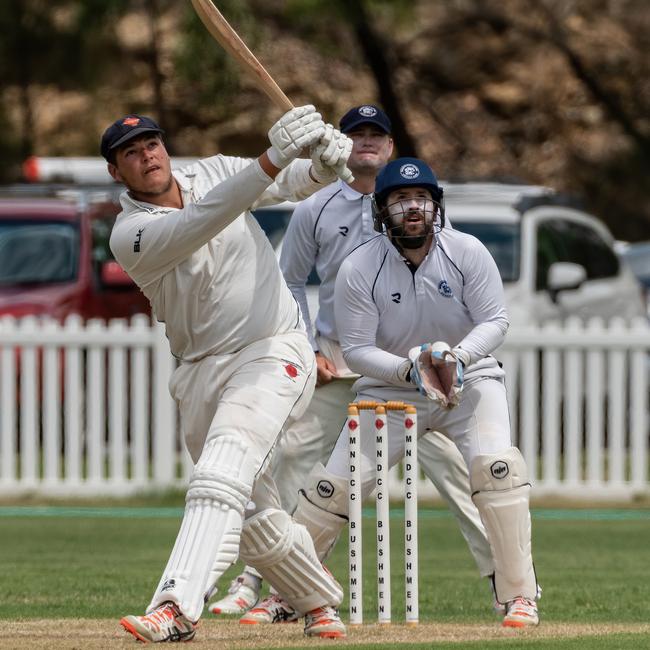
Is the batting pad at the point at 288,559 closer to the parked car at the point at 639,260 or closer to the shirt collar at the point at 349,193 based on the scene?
the shirt collar at the point at 349,193

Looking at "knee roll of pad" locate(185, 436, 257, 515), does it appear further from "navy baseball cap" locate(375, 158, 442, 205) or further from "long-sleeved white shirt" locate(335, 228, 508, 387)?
"navy baseball cap" locate(375, 158, 442, 205)

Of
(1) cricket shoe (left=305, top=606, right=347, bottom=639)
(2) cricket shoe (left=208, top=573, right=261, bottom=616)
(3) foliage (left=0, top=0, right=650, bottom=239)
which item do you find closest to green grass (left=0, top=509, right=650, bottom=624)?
(2) cricket shoe (left=208, top=573, right=261, bottom=616)

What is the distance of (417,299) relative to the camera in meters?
7.12

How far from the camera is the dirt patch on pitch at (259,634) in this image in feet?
20.7

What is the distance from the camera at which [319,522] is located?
7.15 meters

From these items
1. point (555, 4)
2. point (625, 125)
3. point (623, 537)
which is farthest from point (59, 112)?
point (623, 537)

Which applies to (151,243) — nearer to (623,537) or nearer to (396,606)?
(396,606)

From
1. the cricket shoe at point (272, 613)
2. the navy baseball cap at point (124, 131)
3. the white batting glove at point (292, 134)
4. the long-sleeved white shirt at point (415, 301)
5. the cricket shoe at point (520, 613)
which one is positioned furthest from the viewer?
the cricket shoe at point (272, 613)

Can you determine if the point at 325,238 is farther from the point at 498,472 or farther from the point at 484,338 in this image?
the point at 498,472

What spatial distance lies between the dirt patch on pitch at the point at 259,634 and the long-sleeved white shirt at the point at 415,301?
1.00 meters

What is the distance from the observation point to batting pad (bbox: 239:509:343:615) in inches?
256

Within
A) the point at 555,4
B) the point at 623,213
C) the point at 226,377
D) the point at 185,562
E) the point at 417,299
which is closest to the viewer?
the point at 185,562

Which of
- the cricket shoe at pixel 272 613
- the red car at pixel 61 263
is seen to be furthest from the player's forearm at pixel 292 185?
the red car at pixel 61 263

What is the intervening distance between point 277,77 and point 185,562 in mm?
23748
